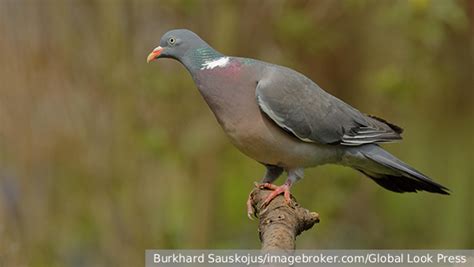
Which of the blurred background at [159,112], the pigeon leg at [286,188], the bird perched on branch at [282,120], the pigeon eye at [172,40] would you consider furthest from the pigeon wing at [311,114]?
the blurred background at [159,112]

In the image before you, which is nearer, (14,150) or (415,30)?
(415,30)

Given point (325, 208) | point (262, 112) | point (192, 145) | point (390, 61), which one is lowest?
point (262, 112)

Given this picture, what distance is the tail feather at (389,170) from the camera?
3.46 meters

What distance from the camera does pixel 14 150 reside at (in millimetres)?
5473

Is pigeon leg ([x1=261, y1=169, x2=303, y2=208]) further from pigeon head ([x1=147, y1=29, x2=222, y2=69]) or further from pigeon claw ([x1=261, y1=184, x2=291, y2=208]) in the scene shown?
pigeon head ([x1=147, y1=29, x2=222, y2=69])

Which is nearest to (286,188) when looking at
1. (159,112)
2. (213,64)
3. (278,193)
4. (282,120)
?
(278,193)

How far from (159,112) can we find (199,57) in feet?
7.54

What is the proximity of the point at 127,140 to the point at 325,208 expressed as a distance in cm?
113

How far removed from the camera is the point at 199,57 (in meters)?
3.25

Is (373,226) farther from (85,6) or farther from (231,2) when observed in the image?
(85,6)

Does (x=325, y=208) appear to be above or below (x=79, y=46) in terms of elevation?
below

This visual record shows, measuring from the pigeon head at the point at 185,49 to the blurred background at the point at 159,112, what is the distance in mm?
1810

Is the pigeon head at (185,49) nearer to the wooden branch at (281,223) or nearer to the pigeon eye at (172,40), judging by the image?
the pigeon eye at (172,40)

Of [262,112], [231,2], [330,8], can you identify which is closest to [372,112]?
[330,8]
